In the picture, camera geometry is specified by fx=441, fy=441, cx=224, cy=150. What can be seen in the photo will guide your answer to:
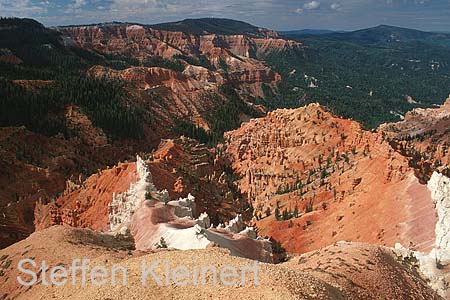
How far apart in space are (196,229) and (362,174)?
128 feet

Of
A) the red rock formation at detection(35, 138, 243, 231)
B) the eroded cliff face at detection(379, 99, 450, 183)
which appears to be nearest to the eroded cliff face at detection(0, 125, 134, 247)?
the red rock formation at detection(35, 138, 243, 231)

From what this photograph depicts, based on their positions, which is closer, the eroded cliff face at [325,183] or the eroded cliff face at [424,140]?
the eroded cliff face at [325,183]

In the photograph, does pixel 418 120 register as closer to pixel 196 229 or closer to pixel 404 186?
pixel 404 186

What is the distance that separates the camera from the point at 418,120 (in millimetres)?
178000

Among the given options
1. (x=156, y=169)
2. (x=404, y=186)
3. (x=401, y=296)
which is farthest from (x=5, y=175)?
(x=401, y=296)

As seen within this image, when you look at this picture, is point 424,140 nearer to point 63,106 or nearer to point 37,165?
point 63,106

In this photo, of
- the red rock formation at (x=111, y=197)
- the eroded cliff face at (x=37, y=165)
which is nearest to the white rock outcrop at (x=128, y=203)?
the red rock formation at (x=111, y=197)

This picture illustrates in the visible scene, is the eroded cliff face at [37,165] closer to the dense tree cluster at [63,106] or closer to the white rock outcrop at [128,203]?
the dense tree cluster at [63,106]

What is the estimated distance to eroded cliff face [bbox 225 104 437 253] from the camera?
4638 centimetres

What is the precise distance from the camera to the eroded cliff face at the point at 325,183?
4638cm

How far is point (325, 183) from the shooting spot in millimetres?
67375

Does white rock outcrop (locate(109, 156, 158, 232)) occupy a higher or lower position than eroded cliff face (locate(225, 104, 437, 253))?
higher

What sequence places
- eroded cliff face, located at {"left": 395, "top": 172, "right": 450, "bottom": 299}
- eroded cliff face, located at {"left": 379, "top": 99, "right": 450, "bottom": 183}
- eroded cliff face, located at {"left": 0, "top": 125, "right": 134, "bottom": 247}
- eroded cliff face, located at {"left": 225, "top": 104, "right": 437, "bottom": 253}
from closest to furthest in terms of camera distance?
eroded cliff face, located at {"left": 395, "top": 172, "right": 450, "bottom": 299}, eroded cliff face, located at {"left": 225, "top": 104, "right": 437, "bottom": 253}, eroded cliff face, located at {"left": 0, "top": 125, "right": 134, "bottom": 247}, eroded cliff face, located at {"left": 379, "top": 99, "right": 450, "bottom": 183}

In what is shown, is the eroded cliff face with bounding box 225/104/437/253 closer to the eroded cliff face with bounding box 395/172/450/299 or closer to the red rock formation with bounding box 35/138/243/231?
the eroded cliff face with bounding box 395/172/450/299
